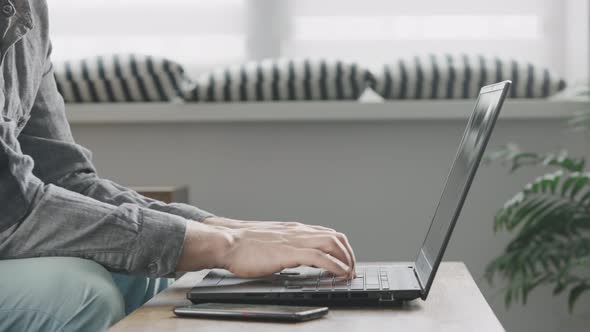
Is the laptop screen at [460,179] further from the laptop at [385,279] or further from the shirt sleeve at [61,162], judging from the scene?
the shirt sleeve at [61,162]

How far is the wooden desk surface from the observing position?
2.39 feet

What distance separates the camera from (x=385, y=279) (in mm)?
922

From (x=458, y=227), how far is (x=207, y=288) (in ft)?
4.70

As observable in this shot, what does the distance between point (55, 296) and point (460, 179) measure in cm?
43

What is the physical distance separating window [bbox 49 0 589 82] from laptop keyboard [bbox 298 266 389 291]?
5.72 feet

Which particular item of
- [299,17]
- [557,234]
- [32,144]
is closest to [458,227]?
[557,234]

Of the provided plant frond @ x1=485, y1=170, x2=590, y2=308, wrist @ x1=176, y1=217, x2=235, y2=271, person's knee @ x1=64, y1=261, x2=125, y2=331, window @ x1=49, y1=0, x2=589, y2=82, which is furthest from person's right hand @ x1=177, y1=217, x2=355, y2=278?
Result: window @ x1=49, y1=0, x2=589, y2=82

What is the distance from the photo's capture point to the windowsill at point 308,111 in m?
2.20

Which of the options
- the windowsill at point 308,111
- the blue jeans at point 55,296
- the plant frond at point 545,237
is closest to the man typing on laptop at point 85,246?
the blue jeans at point 55,296

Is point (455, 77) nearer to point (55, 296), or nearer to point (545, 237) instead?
point (545, 237)

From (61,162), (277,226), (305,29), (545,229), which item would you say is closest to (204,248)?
(277,226)

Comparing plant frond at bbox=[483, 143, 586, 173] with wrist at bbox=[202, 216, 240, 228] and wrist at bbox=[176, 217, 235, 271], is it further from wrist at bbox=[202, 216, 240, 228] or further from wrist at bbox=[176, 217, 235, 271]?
wrist at bbox=[176, 217, 235, 271]

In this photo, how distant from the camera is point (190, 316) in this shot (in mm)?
786

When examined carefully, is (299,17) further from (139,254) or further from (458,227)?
(139,254)
